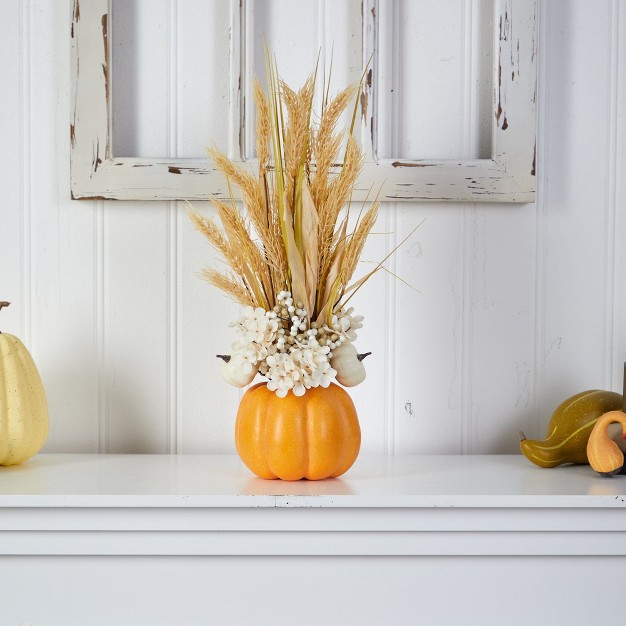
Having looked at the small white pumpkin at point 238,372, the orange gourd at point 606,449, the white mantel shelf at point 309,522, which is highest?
the small white pumpkin at point 238,372

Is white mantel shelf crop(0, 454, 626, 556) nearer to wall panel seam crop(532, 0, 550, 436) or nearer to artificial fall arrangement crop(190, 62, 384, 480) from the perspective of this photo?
artificial fall arrangement crop(190, 62, 384, 480)

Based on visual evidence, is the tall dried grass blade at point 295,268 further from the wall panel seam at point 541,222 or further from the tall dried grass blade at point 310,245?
the wall panel seam at point 541,222

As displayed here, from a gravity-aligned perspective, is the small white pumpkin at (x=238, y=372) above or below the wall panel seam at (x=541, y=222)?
below

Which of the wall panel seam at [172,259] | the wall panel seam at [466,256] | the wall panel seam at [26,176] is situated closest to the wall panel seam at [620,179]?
the wall panel seam at [466,256]

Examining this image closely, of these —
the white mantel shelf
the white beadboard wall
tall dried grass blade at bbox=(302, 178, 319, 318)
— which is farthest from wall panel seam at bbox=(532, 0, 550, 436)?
tall dried grass blade at bbox=(302, 178, 319, 318)

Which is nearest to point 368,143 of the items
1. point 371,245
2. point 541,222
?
point 371,245

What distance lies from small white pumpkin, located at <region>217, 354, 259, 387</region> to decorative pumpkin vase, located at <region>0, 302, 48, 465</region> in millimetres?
263

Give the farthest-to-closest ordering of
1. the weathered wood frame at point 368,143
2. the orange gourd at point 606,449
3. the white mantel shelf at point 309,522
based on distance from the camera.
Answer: the weathered wood frame at point 368,143, the orange gourd at point 606,449, the white mantel shelf at point 309,522

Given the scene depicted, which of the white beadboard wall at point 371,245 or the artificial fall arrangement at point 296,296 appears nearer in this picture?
the artificial fall arrangement at point 296,296

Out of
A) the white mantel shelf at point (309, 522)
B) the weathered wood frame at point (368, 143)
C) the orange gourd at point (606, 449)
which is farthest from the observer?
the weathered wood frame at point (368, 143)

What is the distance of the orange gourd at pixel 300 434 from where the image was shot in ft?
2.39

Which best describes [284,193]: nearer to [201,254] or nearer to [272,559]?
[201,254]

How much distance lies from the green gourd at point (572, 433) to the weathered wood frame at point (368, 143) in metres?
0.30

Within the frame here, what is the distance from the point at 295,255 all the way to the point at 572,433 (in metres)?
0.42
